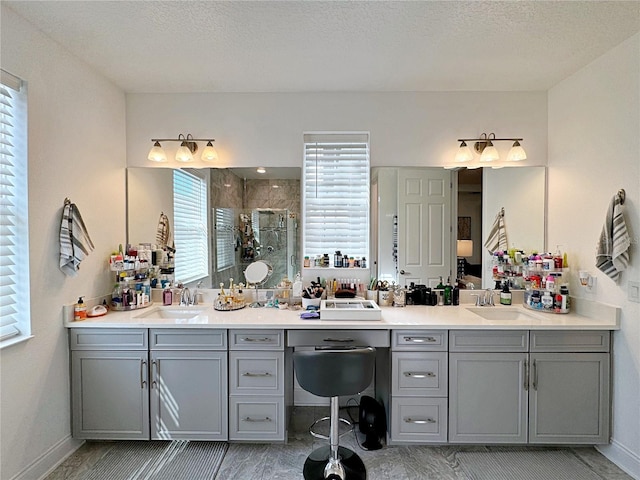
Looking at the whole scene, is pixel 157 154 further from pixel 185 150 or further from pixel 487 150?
pixel 487 150

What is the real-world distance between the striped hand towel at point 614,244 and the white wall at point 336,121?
85cm

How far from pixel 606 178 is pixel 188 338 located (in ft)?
9.65

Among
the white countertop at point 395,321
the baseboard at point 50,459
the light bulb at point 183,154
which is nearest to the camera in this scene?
Answer: the baseboard at point 50,459

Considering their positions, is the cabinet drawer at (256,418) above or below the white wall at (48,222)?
below

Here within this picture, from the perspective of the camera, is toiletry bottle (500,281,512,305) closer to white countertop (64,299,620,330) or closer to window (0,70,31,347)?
white countertop (64,299,620,330)

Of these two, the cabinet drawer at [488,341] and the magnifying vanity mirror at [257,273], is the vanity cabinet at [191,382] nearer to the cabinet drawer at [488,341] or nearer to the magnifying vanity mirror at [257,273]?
the magnifying vanity mirror at [257,273]

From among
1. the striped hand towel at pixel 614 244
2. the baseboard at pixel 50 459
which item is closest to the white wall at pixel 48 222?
the baseboard at pixel 50 459

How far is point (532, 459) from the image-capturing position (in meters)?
2.17

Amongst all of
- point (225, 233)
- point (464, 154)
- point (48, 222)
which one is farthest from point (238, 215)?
point (464, 154)

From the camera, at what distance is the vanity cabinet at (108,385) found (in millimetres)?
2201

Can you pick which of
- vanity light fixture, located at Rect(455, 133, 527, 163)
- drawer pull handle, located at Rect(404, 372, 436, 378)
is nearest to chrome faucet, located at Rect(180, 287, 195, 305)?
drawer pull handle, located at Rect(404, 372, 436, 378)

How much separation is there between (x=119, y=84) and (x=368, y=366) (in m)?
2.79

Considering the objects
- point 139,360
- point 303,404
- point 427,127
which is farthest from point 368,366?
point 427,127

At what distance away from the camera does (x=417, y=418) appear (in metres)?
2.19
